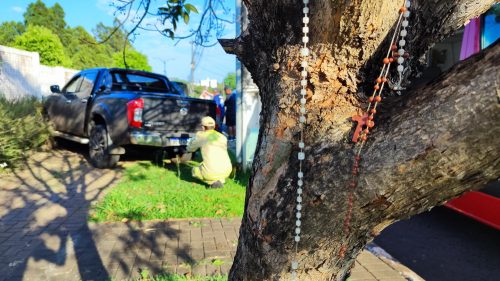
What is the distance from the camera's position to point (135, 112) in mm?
7402

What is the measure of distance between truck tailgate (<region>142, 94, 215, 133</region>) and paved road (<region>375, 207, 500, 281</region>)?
4.47m

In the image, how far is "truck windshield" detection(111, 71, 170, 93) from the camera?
8648mm

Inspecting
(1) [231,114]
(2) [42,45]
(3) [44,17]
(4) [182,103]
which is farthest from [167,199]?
(3) [44,17]

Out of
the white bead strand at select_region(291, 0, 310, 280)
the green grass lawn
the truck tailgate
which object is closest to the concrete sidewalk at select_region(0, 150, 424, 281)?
the green grass lawn

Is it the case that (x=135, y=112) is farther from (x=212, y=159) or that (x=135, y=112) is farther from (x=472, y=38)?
(x=472, y=38)

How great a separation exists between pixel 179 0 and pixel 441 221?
16.5 ft

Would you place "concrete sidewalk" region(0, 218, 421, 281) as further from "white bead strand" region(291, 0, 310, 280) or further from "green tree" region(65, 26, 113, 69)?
"green tree" region(65, 26, 113, 69)

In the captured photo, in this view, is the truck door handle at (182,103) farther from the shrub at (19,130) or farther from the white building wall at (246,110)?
the shrub at (19,130)

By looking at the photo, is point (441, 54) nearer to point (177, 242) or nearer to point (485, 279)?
point (485, 279)

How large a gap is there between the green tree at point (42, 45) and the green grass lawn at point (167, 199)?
25497 millimetres

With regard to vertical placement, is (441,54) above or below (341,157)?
above

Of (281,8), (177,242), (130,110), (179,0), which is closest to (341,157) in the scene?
(281,8)

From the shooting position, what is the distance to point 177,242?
4.51m

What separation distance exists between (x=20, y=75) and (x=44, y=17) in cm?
3667
